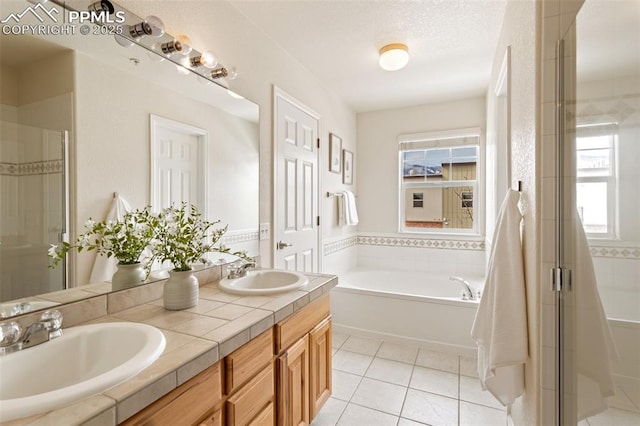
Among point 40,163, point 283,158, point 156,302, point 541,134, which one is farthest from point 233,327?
point 283,158

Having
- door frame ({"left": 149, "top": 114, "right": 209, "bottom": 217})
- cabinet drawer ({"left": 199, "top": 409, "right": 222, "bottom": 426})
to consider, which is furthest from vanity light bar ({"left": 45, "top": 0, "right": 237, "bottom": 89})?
cabinet drawer ({"left": 199, "top": 409, "right": 222, "bottom": 426})

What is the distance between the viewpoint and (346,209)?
3.51 meters

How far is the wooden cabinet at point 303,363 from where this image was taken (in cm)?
133

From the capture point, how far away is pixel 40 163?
1006 millimetres

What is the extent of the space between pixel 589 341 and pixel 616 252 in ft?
1.10

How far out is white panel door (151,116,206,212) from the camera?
1.43m

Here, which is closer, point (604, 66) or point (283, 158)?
point (604, 66)

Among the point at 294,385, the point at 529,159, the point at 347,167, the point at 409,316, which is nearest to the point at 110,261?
the point at 294,385

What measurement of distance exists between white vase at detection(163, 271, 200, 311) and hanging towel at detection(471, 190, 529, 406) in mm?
1336

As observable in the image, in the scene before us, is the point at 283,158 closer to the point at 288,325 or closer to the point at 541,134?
the point at 288,325

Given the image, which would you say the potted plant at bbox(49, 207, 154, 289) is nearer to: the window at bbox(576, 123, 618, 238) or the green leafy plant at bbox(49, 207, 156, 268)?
the green leafy plant at bbox(49, 207, 156, 268)

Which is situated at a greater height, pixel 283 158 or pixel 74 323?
pixel 283 158

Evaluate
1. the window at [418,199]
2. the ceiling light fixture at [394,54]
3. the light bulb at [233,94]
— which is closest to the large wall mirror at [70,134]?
the light bulb at [233,94]

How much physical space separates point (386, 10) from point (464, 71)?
129 centimetres
